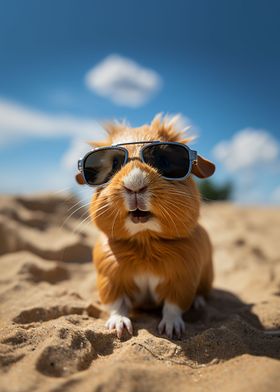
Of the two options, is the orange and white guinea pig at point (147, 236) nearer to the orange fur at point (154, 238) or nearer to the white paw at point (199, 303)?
the orange fur at point (154, 238)

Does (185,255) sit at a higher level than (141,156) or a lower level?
lower

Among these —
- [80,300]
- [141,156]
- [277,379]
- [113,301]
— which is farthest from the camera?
[80,300]

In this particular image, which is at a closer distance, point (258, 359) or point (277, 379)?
point (277, 379)

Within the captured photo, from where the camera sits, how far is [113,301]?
3045 mm

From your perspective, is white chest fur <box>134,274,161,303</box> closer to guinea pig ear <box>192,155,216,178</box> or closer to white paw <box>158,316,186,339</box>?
white paw <box>158,316,186,339</box>

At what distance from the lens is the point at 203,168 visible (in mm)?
3086

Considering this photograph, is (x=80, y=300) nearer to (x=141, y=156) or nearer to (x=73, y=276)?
(x=73, y=276)

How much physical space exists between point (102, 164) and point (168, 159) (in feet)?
1.75

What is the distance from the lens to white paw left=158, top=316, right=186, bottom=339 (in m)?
2.72

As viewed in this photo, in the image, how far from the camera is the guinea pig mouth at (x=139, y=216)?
2.68 m

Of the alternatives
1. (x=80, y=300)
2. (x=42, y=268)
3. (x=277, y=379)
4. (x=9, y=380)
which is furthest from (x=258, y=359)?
(x=42, y=268)

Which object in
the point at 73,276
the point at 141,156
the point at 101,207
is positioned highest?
the point at 141,156

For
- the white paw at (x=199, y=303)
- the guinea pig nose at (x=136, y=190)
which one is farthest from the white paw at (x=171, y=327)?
the guinea pig nose at (x=136, y=190)

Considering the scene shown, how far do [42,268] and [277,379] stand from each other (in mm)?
3320
